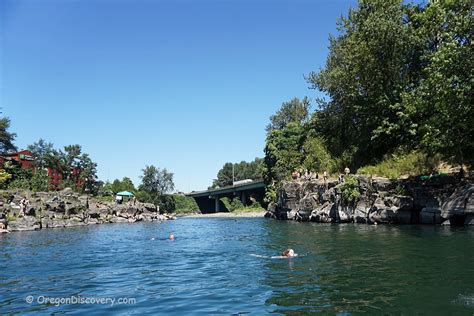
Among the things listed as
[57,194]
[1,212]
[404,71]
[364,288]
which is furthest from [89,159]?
[364,288]

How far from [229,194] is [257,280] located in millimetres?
121376

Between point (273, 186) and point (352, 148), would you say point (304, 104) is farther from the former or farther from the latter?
point (352, 148)

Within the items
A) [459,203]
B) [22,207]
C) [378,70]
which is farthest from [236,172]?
[459,203]

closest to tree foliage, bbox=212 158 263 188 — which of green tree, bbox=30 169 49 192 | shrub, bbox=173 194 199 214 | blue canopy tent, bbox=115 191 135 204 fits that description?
shrub, bbox=173 194 199 214

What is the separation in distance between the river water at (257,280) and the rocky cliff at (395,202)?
773cm

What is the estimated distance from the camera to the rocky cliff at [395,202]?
104 feet

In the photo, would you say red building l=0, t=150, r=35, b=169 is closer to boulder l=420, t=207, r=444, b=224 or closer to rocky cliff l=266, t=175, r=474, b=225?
rocky cliff l=266, t=175, r=474, b=225

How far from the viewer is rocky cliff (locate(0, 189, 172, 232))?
174 ft

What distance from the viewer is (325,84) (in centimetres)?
5406

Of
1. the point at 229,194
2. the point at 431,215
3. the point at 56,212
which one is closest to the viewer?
the point at 431,215

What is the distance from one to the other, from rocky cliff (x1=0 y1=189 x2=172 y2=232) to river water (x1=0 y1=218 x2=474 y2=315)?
105 feet

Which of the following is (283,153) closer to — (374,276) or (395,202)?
(395,202)

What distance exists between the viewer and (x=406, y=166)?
40750 mm

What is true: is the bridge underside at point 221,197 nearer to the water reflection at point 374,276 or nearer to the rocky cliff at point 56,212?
the rocky cliff at point 56,212
